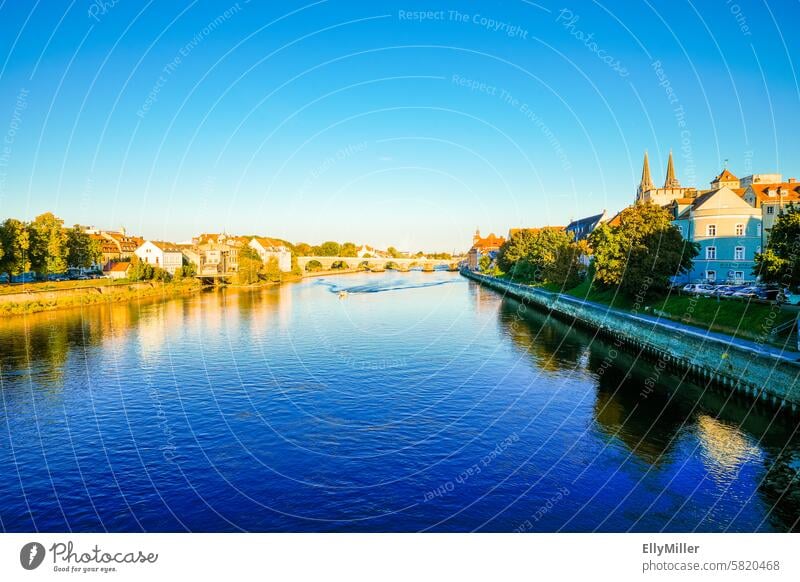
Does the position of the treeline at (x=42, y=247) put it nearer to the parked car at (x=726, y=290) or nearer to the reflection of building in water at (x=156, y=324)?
the reflection of building in water at (x=156, y=324)

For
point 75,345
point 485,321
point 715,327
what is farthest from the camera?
point 485,321

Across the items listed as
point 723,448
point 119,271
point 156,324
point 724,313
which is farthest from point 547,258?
point 119,271

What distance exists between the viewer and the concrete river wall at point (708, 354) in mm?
22516

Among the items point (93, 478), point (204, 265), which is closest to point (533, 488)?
point (93, 478)

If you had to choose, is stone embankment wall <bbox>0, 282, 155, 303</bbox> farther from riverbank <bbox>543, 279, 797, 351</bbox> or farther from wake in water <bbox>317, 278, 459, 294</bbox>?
riverbank <bbox>543, 279, 797, 351</bbox>

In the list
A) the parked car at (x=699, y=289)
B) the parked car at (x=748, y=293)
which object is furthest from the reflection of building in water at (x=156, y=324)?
the parked car at (x=748, y=293)

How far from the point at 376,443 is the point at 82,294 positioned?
64.7 meters

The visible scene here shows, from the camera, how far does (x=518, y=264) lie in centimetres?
9225

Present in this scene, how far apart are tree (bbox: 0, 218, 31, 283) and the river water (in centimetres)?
2947

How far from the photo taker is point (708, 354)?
92.6ft

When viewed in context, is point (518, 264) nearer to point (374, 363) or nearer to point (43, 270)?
point (374, 363)

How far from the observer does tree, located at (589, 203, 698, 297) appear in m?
41.1

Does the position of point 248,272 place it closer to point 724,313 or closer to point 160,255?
point 160,255

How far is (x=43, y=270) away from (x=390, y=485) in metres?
73.9
